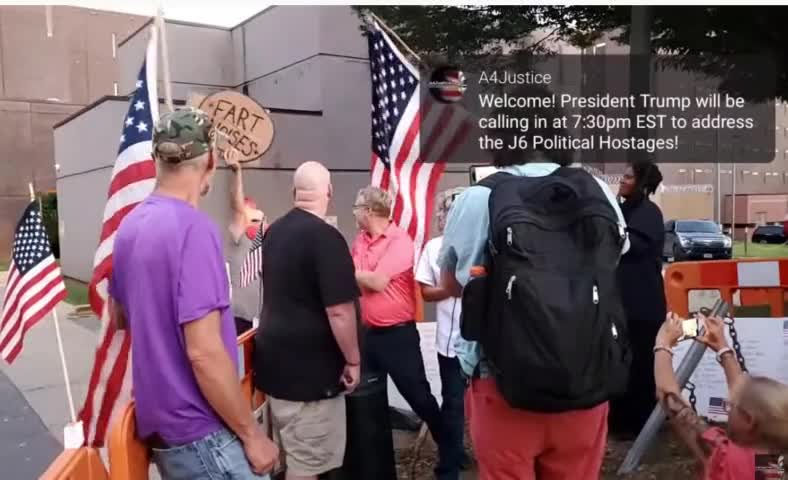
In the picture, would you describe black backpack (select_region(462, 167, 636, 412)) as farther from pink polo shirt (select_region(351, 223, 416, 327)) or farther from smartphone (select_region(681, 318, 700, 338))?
pink polo shirt (select_region(351, 223, 416, 327))

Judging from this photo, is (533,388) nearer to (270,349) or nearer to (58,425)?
(270,349)

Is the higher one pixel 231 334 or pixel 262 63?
pixel 262 63

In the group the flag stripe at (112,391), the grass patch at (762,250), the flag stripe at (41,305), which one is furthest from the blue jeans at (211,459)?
the grass patch at (762,250)

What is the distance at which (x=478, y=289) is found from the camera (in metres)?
2.07

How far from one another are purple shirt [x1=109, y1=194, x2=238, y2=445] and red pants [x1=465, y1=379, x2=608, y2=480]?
2.59 feet

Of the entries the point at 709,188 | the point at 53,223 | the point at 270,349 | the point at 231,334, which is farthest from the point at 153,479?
the point at 709,188

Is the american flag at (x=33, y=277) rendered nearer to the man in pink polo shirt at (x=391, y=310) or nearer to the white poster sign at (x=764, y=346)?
the man in pink polo shirt at (x=391, y=310)

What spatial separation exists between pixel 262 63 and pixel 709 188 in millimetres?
28708

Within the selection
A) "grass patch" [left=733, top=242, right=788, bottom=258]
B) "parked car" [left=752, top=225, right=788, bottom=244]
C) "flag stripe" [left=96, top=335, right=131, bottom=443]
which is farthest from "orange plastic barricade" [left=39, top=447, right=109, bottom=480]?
"parked car" [left=752, top=225, right=788, bottom=244]

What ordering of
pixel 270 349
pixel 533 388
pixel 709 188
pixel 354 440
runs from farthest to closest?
pixel 709 188, pixel 354 440, pixel 270 349, pixel 533 388

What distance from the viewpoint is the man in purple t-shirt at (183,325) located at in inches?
73.0

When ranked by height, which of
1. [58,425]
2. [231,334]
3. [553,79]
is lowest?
[58,425]

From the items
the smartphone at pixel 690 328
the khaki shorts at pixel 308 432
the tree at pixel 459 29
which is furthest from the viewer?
the tree at pixel 459 29

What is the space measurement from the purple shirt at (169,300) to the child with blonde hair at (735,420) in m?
1.36
